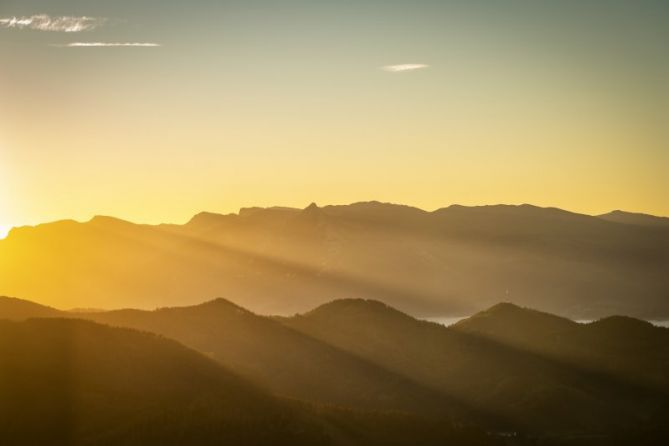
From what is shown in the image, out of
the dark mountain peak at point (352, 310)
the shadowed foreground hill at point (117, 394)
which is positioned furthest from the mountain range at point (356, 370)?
the dark mountain peak at point (352, 310)

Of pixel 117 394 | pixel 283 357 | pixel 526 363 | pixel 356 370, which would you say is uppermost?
pixel 117 394

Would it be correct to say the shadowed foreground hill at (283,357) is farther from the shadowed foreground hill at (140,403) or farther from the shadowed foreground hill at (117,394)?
the shadowed foreground hill at (140,403)

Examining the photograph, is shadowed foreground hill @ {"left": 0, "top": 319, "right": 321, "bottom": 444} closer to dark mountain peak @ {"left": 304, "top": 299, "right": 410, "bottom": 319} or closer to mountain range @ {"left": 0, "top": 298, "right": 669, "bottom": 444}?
mountain range @ {"left": 0, "top": 298, "right": 669, "bottom": 444}

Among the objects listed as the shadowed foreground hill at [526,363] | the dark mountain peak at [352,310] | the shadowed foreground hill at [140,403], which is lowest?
the shadowed foreground hill at [526,363]

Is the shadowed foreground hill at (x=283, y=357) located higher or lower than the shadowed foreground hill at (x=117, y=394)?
lower

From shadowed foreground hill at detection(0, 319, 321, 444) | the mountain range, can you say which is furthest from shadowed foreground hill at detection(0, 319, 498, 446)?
the mountain range

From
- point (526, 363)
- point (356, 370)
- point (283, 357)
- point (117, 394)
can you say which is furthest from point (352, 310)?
point (117, 394)

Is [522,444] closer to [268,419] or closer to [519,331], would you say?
[268,419]

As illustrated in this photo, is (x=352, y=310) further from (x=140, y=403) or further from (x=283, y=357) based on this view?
(x=140, y=403)
